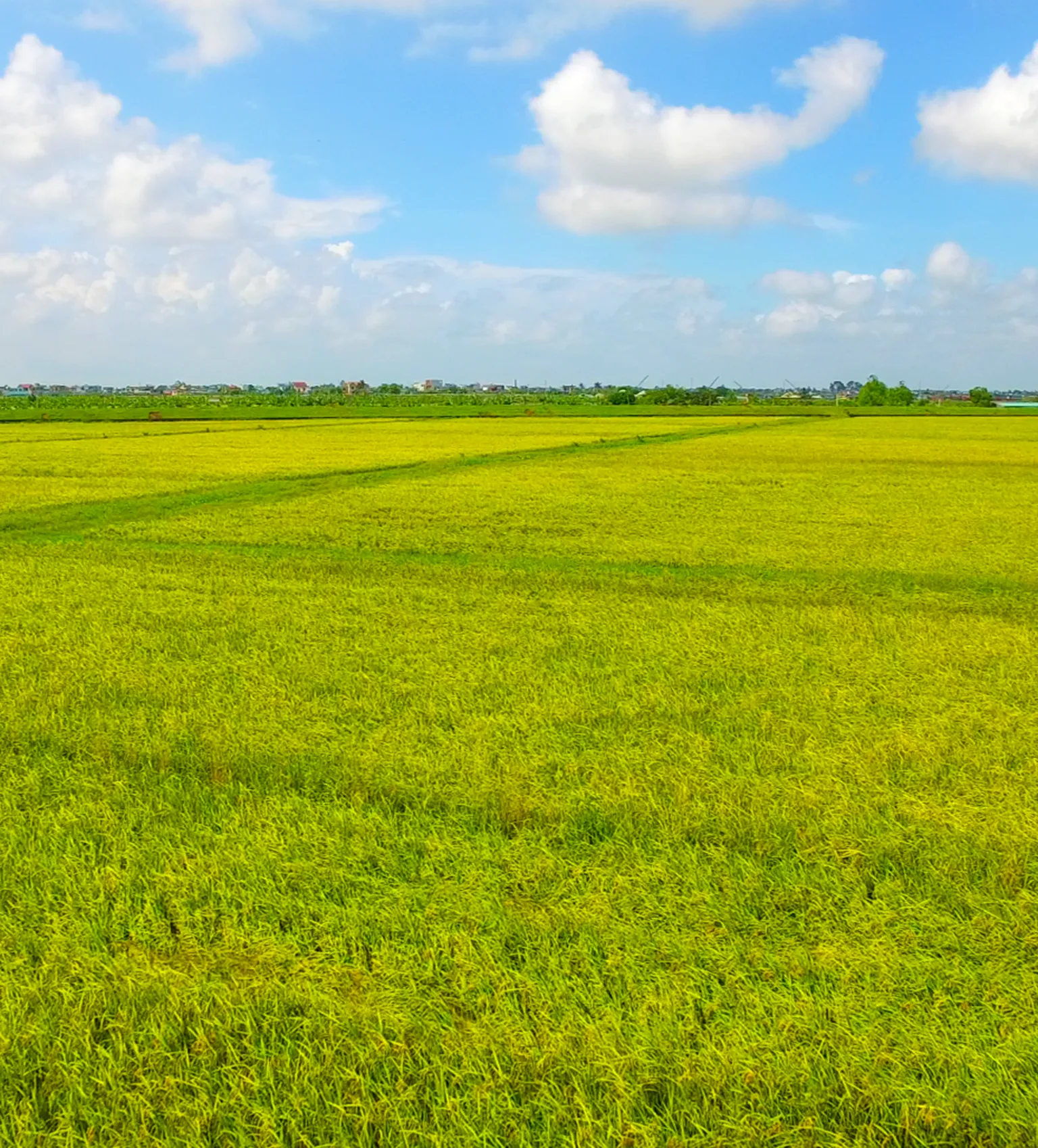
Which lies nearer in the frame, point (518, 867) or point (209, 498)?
point (518, 867)

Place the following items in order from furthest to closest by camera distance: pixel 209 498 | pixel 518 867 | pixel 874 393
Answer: pixel 874 393 < pixel 209 498 < pixel 518 867

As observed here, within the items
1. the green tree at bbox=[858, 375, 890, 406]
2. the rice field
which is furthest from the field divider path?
the green tree at bbox=[858, 375, 890, 406]

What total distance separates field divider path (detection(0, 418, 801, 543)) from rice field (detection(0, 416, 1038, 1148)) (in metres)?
5.50

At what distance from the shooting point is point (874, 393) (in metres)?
121

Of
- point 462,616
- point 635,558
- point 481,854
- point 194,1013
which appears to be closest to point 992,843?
point 481,854

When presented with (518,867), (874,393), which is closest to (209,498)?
(518,867)

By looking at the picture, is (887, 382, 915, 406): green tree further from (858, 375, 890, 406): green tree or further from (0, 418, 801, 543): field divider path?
(0, 418, 801, 543): field divider path

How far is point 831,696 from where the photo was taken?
19.5 ft

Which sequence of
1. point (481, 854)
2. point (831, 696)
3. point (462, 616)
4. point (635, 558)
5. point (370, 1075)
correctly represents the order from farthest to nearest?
point (635, 558) < point (462, 616) < point (831, 696) < point (481, 854) < point (370, 1075)

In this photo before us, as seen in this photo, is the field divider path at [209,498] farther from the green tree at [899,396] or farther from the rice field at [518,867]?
the green tree at [899,396]

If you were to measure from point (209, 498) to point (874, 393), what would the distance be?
119 metres

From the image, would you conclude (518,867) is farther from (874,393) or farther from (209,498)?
(874,393)

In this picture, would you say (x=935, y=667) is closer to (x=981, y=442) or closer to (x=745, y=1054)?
(x=745, y=1054)

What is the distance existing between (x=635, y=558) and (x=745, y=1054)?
9191mm
